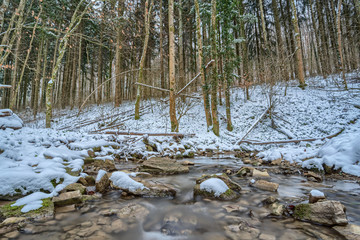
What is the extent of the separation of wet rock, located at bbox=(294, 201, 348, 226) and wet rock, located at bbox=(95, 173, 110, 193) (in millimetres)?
2954

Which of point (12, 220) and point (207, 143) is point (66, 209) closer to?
point (12, 220)

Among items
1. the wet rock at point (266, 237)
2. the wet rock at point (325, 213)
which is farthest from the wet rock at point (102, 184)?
the wet rock at point (325, 213)

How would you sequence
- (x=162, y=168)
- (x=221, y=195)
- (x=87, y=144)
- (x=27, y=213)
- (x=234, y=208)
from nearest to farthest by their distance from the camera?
(x=27, y=213) → (x=234, y=208) → (x=221, y=195) → (x=162, y=168) → (x=87, y=144)

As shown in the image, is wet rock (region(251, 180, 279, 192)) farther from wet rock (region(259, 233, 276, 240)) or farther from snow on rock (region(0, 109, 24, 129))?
snow on rock (region(0, 109, 24, 129))

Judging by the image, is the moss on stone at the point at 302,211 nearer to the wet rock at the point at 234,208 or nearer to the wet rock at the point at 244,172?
the wet rock at the point at 234,208

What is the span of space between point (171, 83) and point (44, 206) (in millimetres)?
7593

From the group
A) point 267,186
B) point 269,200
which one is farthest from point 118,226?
point 267,186

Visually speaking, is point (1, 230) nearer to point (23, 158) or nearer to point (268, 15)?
point (23, 158)

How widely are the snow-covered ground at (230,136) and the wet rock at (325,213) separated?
102 inches

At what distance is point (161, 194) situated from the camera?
114 inches

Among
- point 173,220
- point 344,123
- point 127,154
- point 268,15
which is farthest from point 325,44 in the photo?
point 173,220

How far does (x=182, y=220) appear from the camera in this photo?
212 centimetres

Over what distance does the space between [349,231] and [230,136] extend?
814cm

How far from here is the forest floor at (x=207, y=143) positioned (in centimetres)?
300
